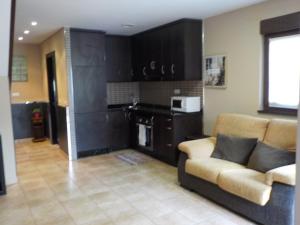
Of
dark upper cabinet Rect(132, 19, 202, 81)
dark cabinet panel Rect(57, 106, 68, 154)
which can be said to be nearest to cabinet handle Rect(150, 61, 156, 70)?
dark upper cabinet Rect(132, 19, 202, 81)

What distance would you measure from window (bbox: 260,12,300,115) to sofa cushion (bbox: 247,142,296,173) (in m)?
0.67

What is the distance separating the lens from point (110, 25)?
4.93 m

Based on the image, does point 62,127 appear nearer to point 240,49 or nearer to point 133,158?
point 133,158

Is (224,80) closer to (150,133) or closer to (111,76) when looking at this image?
(150,133)

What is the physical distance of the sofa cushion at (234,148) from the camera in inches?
132

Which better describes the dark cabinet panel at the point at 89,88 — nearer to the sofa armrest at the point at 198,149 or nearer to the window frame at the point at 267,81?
the sofa armrest at the point at 198,149

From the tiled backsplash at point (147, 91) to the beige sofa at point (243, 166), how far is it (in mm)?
1538

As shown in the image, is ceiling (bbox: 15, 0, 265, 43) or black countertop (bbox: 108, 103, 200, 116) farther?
black countertop (bbox: 108, 103, 200, 116)

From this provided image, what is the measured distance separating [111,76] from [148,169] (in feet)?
7.89

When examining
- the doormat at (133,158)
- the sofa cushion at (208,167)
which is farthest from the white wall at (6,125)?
the sofa cushion at (208,167)

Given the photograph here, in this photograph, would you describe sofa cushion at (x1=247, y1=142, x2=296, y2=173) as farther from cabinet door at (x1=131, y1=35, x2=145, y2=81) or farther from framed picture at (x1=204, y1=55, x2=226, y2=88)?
cabinet door at (x1=131, y1=35, x2=145, y2=81)

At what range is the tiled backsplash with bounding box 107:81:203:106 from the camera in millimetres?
5316

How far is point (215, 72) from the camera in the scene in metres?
4.43

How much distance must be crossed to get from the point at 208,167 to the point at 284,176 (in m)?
0.92
